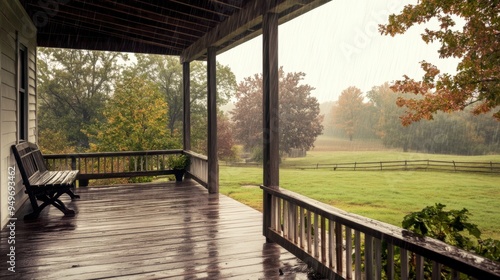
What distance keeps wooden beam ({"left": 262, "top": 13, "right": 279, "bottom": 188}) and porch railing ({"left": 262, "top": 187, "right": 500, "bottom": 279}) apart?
27 centimetres

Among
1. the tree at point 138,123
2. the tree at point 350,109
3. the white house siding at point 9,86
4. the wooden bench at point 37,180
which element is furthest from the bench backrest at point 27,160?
the tree at point 350,109

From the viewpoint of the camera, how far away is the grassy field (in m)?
13.9

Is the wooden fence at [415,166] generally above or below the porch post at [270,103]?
below

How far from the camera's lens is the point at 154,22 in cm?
602

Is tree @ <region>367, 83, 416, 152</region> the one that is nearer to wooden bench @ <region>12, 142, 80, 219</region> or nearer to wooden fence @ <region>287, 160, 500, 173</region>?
wooden fence @ <region>287, 160, 500, 173</region>

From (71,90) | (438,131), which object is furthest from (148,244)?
(71,90)

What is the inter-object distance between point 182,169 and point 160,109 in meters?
6.30

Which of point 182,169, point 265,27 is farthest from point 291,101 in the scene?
point 265,27

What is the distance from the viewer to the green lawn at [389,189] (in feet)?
45.6

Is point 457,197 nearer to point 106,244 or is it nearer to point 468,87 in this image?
point 468,87

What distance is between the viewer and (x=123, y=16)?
580cm

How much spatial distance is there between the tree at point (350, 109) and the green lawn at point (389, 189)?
2653 millimetres

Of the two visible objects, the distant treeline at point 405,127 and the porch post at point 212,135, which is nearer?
the porch post at point 212,135

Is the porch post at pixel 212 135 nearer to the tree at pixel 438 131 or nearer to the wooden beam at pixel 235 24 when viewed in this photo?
the wooden beam at pixel 235 24
